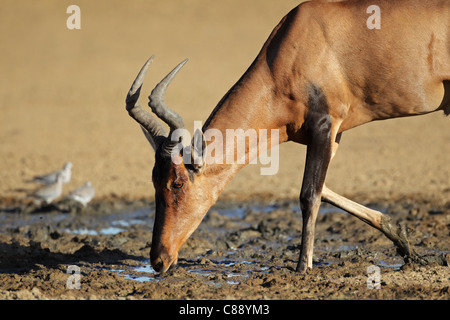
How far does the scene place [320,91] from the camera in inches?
278

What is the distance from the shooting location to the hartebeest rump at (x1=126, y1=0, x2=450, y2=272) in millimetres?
6867

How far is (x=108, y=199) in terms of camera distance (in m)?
12.1

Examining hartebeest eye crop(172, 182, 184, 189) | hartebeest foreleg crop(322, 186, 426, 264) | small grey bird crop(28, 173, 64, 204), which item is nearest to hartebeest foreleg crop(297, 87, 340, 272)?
hartebeest foreleg crop(322, 186, 426, 264)

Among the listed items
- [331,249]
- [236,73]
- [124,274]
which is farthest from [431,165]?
[236,73]

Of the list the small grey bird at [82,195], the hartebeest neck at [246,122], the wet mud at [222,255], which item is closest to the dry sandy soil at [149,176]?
the wet mud at [222,255]

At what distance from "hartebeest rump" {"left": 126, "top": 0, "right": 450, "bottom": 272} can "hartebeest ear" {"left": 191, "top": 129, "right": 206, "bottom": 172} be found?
0.07m

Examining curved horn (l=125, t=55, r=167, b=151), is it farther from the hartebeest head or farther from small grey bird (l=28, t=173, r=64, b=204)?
small grey bird (l=28, t=173, r=64, b=204)

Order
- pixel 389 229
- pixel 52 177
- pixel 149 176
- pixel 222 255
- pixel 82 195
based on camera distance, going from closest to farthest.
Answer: pixel 389 229
pixel 222 255
pixel 82 195
pixel 52 177
pixel 149 176

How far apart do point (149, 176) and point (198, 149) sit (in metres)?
6.96

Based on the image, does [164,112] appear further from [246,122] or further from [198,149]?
[246,122]

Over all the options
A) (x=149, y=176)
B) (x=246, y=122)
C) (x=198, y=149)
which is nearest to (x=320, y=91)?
(x=246, y=122)

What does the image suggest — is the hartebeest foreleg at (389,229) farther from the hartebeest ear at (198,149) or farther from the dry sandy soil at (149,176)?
the hartebeest ear at (198,149)

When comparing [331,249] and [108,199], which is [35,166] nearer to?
[108,199]

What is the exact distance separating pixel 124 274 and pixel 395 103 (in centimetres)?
321
